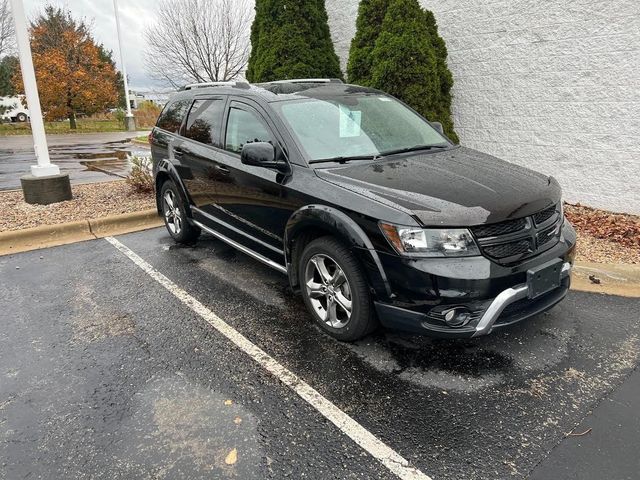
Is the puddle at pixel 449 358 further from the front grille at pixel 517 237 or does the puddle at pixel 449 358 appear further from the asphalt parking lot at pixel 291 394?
the front grille at pixel 517 237

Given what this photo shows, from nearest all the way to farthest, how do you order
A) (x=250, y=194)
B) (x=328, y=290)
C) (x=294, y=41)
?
(x=328, y=290)
(x=250, y=194)
(x=294, y=41)

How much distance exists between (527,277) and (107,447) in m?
2.57

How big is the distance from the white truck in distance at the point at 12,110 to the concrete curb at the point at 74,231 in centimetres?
4184

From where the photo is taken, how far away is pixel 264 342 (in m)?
3.46

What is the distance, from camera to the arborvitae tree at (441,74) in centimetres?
735

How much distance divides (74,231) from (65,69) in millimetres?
26362

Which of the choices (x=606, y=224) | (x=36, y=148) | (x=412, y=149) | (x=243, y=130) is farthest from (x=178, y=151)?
(x=606, y=224)

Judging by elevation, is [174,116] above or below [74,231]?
above

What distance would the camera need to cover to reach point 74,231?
20.1ft

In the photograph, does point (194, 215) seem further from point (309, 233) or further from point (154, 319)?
point (309, 233)

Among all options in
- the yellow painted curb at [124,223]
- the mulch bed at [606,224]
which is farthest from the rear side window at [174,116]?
the mulch bed at [606,224]

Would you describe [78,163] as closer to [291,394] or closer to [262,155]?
[262,155]

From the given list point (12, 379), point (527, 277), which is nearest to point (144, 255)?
point (12, 379)

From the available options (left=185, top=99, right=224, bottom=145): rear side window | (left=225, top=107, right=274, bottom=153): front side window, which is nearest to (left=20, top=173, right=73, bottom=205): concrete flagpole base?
(left=185, top=99, right=224, bottom=145): rear side window
